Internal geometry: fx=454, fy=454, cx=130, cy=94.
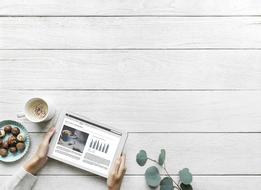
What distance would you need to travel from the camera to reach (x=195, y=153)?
4.35 ft

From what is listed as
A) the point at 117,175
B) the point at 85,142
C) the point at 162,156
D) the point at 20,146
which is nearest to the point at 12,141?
the point at 20,146

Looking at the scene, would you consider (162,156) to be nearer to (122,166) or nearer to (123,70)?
(122,166)

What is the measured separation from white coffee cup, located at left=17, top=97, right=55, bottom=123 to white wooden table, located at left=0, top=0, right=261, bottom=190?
45 mm

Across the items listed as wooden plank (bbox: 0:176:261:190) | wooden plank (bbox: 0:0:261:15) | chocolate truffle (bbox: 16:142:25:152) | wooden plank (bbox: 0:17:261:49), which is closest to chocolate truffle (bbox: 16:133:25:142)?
chocolate truffle (bbox: 16:142:25:152)

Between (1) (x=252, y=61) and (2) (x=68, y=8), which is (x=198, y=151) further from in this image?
(2) (x=68, y=8)

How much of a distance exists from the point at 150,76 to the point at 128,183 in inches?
12.6

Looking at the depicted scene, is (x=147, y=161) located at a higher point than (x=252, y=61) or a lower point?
lower

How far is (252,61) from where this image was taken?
4.42 feet

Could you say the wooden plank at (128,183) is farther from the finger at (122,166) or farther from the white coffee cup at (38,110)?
the white coffee cup at (38,110)

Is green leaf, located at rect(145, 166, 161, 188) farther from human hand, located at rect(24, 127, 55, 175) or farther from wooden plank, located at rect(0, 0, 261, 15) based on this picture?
wooden plank, located at rect(0, 0, 261, 15)

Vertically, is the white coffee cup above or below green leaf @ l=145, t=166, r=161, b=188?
above

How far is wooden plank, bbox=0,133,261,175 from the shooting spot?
1.32 metres

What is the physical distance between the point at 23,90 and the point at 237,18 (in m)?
0.67

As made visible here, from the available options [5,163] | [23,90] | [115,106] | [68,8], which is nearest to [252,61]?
[115,106]
